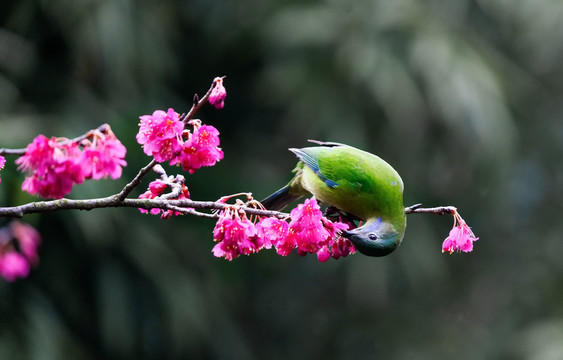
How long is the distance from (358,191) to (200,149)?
2.64 ft

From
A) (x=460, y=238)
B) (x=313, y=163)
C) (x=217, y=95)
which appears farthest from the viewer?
(x=313, y=163)

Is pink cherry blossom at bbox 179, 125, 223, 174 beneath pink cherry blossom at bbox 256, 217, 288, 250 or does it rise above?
above

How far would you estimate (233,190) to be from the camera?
19.3ft

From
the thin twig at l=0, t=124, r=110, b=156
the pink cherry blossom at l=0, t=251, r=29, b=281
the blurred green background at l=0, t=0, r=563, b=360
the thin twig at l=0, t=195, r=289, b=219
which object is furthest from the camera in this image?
the blurred green background at l=0, t=0, r=563, b=360

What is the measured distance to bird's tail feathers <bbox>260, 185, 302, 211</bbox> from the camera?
273 centimetres

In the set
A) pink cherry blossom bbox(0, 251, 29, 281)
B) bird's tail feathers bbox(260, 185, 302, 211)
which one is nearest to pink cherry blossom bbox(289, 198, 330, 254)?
bird's tail feathers bbox(260, 185, 302, 211)

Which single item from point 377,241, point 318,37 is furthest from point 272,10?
point 377,241

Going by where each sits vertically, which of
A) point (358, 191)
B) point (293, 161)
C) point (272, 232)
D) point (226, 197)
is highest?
point (226, 197)

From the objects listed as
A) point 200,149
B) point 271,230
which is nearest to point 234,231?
point 271,230

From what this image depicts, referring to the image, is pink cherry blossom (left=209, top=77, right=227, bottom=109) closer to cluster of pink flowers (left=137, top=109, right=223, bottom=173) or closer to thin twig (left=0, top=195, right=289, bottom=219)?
cluster of pink flowers (left=137, top=109, right=223, bottom=173)

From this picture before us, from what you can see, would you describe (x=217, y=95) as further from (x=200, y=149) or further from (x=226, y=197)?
(x=226, y=197)

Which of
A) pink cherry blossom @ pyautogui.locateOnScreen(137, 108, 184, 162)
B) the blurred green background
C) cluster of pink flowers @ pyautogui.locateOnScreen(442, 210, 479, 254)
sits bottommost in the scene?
the blurred green background

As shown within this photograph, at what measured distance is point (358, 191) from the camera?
2400 millimetres

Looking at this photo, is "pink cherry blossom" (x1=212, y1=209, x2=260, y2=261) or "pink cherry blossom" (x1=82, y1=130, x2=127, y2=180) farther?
"pink cherry blossom" (x1=212, y1=209, x2=260, y2=261)
